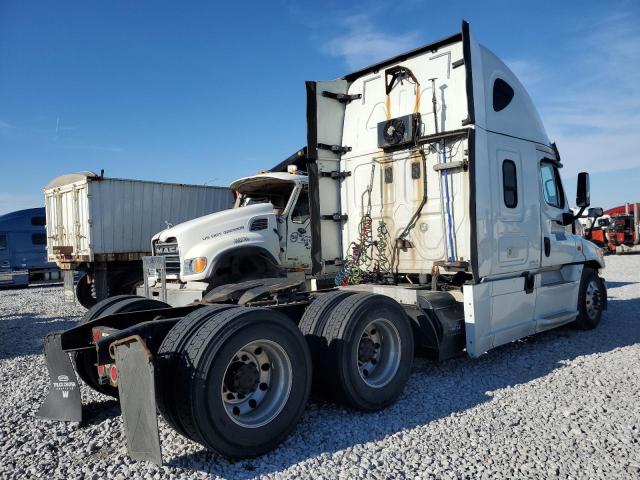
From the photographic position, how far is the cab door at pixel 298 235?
352 inches

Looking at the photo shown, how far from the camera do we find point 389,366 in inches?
179

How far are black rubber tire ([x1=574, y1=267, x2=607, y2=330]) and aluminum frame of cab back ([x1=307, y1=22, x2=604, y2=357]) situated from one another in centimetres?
26

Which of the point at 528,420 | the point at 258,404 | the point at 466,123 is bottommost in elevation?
the point at 528,420

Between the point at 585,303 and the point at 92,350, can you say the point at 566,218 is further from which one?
the point at 92,350

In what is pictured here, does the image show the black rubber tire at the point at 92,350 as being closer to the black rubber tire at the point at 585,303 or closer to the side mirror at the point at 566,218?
the side mirror at the point at 566,218

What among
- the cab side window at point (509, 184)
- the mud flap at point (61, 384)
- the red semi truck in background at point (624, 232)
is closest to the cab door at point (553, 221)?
the cab side window at point (509, 184)

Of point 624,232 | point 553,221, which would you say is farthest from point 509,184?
point 624,232

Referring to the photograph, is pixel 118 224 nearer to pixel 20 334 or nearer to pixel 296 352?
pixel 20 334

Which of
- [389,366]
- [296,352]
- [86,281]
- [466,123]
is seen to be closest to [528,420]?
[389,366]

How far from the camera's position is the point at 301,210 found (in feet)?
29.9

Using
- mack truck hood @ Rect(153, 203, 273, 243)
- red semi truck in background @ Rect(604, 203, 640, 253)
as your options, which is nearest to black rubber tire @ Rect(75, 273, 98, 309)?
mack truck hood @ Rect(153, 203, 273, 243)

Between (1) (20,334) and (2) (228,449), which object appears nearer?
(2) (228,449)

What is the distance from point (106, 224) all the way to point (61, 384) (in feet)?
26.3

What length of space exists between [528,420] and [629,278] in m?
13.9
